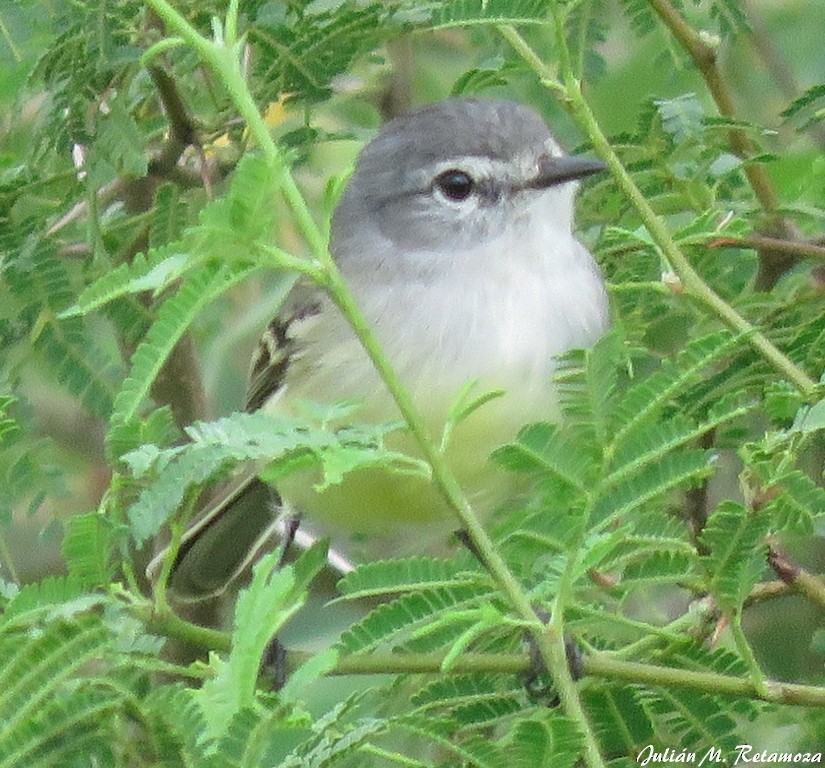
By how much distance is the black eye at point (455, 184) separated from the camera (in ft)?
10.6

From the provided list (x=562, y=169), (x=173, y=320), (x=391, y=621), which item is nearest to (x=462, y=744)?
(x=391, y=621)

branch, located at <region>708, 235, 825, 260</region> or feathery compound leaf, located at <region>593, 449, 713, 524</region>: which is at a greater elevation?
feathery compound leaf, located at <region>593, 449, 713, 524</region>

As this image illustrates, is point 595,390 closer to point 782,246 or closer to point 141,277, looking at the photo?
point 141,277

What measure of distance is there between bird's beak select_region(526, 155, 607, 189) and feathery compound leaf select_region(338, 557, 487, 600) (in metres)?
1.11

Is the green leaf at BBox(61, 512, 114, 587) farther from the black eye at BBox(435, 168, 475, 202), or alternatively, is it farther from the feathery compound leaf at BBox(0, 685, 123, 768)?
the black eye at BBox(435, 168, 475, 202)

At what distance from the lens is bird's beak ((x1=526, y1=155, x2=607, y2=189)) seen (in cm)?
280

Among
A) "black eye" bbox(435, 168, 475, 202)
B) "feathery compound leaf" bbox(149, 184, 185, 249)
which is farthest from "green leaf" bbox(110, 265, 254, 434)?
"black eye" bbox(435, 168, 475, 202)

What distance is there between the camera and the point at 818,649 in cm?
246

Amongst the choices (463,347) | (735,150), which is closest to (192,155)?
(463,347)

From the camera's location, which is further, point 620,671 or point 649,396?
point 620,671

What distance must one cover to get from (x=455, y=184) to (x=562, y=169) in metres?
0.40

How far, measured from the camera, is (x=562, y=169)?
114 inches

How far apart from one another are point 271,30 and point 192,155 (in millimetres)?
447

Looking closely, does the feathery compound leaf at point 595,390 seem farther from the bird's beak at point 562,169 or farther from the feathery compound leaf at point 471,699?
the bird's beak at point 562,169
